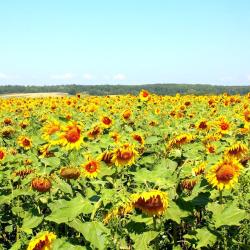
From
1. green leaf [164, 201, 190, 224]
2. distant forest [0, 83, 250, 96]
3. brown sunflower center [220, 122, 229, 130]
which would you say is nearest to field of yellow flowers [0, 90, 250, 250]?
green leaf [164, 201, 190, 224]

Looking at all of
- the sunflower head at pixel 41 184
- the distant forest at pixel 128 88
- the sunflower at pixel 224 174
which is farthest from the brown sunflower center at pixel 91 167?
the distant forest at pixel 128 88

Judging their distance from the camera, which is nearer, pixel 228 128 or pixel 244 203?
pixel 244 203

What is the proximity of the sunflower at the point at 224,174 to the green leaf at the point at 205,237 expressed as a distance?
0.41 meters

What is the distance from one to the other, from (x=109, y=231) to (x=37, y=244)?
21.9 inches

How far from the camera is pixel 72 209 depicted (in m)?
3.32

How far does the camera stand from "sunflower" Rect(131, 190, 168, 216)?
3.08 m

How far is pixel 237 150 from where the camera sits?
428cm

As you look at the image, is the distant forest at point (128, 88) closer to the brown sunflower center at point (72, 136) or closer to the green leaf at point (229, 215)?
the brown sunflower center at point (72, 136)

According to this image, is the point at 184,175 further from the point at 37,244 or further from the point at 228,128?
the point at 228,128

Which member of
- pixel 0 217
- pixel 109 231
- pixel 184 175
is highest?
pixel 184 175

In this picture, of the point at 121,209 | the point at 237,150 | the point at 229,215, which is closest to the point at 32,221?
the point at 121,209

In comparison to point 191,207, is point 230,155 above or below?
above

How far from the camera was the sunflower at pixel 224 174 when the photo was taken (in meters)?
3.56

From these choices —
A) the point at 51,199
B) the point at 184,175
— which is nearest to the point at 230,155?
the point at 184,175
